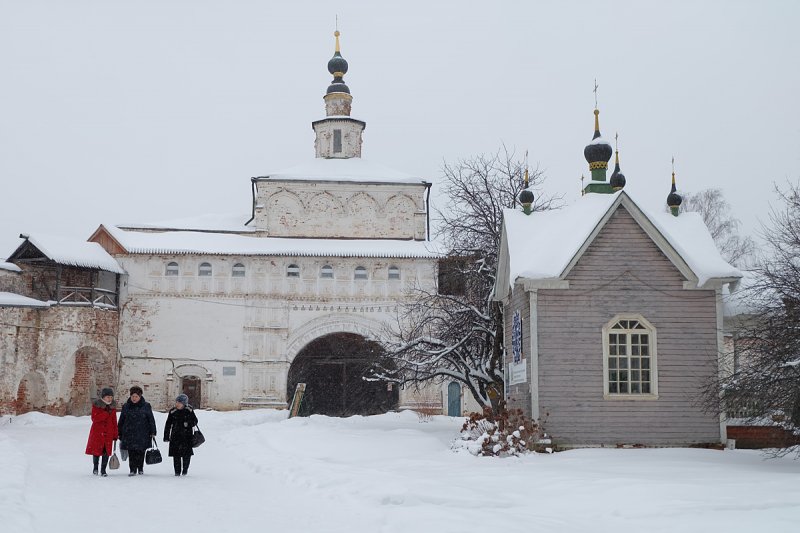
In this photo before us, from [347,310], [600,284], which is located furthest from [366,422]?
[600,284]

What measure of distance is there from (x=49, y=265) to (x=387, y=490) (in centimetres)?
2628

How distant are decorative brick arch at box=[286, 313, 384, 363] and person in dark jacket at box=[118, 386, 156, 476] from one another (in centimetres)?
2361

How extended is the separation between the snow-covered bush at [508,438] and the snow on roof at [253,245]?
19.9 m

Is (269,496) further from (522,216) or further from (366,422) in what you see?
(366,422)

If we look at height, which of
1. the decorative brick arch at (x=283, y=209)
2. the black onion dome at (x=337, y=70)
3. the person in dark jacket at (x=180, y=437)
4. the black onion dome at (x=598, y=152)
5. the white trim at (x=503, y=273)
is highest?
the black onion dome at (x=337, y=70)

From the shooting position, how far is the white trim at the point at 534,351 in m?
15.9

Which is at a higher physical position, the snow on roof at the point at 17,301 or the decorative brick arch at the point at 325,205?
the decorative brick arch at the point at 325,205

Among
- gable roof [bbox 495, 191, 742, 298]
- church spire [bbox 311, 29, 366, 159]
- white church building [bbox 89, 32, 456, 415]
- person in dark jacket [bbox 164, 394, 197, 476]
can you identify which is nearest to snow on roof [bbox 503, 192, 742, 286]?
gable roof [bbox 495, 191, 742, 298]

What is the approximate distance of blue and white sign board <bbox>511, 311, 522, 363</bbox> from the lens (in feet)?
56.5

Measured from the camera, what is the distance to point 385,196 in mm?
39031

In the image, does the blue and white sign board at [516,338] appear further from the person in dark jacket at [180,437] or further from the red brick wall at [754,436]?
the person in dark jacket at [180,437]

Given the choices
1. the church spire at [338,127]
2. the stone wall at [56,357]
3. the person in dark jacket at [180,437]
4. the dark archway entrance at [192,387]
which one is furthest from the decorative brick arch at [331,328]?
the person in dark jacket at [180,437]

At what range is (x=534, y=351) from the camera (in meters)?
16.0

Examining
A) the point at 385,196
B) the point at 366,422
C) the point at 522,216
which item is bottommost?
the point at 366,422
